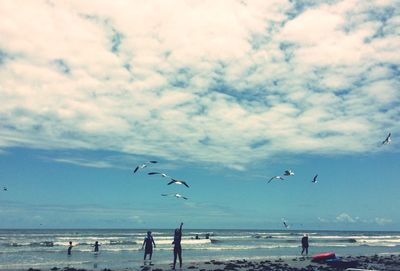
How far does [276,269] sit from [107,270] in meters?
10.7

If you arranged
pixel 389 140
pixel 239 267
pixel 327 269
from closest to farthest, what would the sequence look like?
pixel 389 140 < pixel 327 269 < pixel 239 267

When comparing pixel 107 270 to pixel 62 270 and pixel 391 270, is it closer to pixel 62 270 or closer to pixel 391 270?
pixel 62 270

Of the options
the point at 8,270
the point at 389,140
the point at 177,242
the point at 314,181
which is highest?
the point at 389,140

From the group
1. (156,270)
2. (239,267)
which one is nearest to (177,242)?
(156,270)

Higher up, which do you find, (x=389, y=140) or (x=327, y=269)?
(x=389, y=140)

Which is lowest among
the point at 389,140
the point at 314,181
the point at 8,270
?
the point at 8,270

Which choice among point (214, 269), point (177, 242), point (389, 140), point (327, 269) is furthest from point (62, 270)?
point (389, 140)

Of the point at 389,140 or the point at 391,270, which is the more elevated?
the point at 389,140

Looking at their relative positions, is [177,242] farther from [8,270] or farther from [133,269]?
[8,270]

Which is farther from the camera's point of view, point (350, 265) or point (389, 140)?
point (350, 265)

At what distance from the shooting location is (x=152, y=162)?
24.5 meters

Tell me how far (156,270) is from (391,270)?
14218mm

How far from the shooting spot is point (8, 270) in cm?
2483

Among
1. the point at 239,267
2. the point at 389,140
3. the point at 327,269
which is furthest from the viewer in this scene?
the point at 239,267
